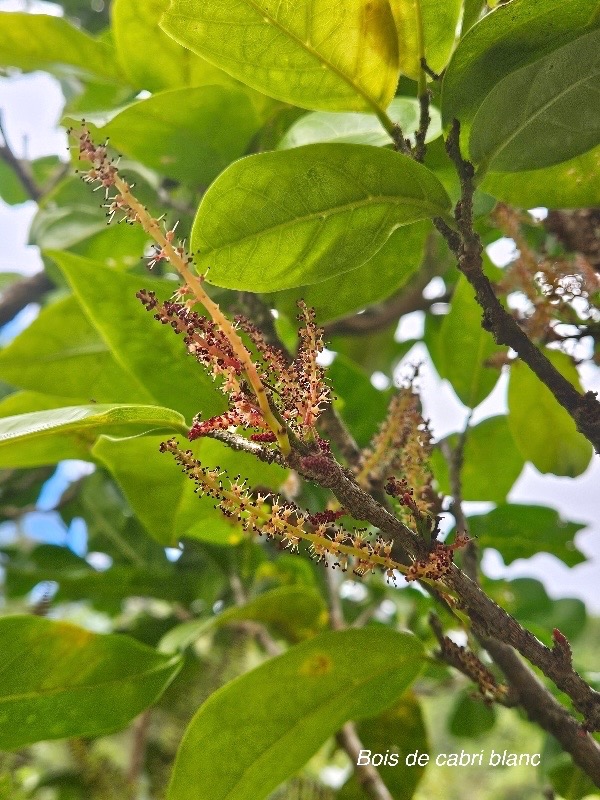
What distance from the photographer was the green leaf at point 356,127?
2.31 feet

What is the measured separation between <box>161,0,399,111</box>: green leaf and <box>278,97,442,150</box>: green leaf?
0.27 ft

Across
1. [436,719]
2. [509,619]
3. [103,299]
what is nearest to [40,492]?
[103,299]

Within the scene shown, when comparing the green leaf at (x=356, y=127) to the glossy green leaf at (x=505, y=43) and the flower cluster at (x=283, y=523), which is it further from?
the flower cluster at (x=283, y=523)

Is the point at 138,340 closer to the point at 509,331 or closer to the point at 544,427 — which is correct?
the point at 509,331

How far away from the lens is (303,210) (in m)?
0.58

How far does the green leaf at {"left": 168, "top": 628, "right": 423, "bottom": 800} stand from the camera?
701 millimetres

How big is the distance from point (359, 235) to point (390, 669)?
1.53 feet

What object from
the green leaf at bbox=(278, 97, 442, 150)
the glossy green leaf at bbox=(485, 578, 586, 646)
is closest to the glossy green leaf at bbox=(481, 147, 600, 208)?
the green leaf at bbox=(278, 97, 442, 150)

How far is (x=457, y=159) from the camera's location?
1.84ft

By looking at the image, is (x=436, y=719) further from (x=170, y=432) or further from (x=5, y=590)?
(x=170, y=432)

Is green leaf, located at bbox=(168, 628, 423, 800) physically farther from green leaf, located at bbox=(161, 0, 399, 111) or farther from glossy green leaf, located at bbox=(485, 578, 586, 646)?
glossy green leaf, located at bbox=(485, 578, 586, 646)

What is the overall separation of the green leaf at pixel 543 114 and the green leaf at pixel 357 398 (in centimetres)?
50

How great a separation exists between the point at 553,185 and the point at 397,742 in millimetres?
784

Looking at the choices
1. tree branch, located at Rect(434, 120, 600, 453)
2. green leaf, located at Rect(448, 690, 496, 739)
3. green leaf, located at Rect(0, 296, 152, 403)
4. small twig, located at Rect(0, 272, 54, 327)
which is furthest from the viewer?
small twig, located at Rect(0, 272, 54, 327)
